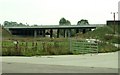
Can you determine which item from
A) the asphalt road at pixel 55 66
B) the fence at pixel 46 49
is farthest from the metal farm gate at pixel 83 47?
the asphalt road at pixel 55 66

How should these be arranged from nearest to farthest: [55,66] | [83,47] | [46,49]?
[55,66], [46,49], [83,47]

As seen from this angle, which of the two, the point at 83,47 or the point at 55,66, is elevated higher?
the point at 83,47

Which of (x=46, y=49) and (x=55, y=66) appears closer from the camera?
(x=55, y=66)

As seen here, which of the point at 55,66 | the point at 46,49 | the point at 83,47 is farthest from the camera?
the point at 83,47

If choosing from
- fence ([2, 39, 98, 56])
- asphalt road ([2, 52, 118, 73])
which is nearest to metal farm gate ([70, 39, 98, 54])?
fence ([2, 39, 98, 56])

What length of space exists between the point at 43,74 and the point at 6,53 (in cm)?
1524

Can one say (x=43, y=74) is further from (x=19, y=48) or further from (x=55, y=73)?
(x=19, y=48)

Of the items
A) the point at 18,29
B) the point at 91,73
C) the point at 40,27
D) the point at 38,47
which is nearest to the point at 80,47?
the point at 38,47

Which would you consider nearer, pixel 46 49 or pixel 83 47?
pixel 46 49

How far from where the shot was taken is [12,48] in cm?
3108

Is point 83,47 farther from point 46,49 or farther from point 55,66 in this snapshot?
point 55,66

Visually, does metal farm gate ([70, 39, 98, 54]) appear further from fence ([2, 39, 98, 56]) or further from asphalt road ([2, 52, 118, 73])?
asphalt road ([2, 52, 118, 73])

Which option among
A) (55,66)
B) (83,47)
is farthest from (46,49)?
(55,66)

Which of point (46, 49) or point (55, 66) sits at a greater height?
point (46, 49)
